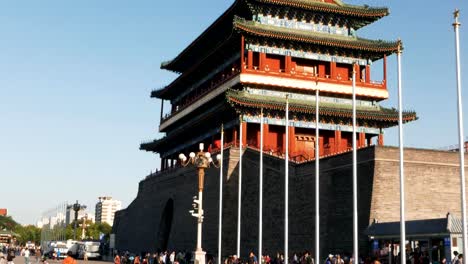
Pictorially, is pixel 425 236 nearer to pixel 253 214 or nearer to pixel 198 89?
pixel 253 214

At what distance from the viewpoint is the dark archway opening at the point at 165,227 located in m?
57.4

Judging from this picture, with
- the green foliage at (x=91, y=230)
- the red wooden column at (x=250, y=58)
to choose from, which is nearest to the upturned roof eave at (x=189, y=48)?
the red wooden column at (x=250, y=58)

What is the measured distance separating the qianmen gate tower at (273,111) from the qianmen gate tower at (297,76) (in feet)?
0.27

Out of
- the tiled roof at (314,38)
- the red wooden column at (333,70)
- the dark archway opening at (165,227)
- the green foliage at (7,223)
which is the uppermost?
the tiled roof at (314,38)

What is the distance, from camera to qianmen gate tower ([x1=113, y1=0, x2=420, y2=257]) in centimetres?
4109

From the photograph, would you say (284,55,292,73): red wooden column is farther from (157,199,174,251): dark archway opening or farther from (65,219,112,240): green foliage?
(65,219,112,240): green foliage

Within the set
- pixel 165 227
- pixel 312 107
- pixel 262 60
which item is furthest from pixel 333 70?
pixel 165 227

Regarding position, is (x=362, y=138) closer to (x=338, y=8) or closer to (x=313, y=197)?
(x=338, y=8)

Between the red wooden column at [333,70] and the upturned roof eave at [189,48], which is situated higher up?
the upturned roof eave at [189,48]

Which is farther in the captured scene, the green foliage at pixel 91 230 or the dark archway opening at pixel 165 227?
the green foliage at pixel 91 230

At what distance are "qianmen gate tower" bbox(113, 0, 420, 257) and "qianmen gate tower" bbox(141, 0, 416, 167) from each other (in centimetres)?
8

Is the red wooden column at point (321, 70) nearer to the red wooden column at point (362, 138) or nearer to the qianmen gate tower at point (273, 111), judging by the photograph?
the qianmen gate tower at point (273, 111)

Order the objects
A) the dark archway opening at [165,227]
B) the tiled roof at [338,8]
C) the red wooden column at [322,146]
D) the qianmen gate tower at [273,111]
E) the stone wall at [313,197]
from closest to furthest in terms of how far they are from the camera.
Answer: the stone wall at [313,197]
the qianmen gate tower at [273,111]
the red wooden column at [322,146]
the tiled roof at [338,8]
the dark archway opening at [165,227]

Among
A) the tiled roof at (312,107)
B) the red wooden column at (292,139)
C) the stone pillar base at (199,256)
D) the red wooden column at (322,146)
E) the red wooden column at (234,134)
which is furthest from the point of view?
the red wooden column at (234,134)
